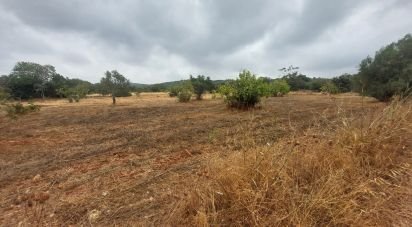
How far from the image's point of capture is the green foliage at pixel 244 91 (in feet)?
37.4

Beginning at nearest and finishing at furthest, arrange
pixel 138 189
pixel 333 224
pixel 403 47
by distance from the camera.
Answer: pixel 333 224, pixel 138 189, pixel 403 47

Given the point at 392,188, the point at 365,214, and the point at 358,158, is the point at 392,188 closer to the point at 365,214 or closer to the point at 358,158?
the point at 358,158

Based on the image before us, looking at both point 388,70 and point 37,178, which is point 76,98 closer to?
point 388,70

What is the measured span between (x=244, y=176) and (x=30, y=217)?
211 centimetres

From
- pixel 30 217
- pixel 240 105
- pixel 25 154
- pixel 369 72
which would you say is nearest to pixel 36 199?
→ pixel 30 217

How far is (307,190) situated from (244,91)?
30.4 feet

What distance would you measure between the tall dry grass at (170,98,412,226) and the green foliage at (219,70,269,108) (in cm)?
844

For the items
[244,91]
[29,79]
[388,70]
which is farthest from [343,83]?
[29,79]

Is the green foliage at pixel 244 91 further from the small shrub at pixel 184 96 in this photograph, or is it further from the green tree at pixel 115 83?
the green tree at pixel 115 83

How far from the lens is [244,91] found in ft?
37.4

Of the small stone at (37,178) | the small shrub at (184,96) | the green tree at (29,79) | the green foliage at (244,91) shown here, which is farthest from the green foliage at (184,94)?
the green tree at (29,79)

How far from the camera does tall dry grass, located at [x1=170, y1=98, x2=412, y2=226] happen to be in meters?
1.94

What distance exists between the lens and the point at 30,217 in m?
2.55

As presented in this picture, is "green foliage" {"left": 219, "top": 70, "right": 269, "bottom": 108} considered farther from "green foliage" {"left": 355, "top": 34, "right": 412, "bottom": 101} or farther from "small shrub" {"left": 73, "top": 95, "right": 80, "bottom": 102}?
"small shrub" {"left": 73, "top": 95, "right": 80, "bottom": 102}
